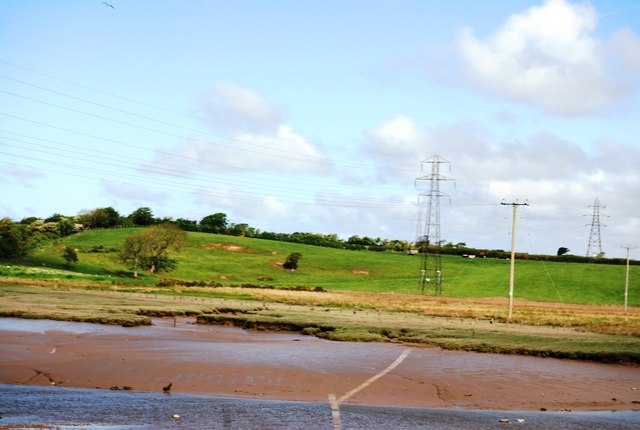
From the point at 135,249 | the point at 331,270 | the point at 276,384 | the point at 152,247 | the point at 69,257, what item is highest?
the point at 152,247

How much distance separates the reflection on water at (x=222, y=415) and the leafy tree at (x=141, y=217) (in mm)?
145270

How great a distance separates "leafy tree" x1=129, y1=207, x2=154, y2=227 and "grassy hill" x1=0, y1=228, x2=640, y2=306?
15.0m

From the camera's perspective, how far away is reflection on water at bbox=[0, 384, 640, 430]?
48.3 feet

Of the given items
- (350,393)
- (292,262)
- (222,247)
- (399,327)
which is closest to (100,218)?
(222,247)

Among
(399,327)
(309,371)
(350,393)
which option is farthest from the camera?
(399,327)

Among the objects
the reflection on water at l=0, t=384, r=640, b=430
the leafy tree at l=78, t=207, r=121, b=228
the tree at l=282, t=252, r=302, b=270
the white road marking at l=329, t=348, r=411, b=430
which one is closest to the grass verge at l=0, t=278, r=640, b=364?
the white road marking at l=329, t=348, r=411, b=430

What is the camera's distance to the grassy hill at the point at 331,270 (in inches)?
4107

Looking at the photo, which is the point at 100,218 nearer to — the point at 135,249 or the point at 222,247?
the point at 222,247

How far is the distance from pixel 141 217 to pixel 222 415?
492ft

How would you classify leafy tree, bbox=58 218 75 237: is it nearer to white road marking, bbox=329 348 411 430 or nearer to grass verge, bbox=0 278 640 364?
grass verge, bbox=0 278 640 364

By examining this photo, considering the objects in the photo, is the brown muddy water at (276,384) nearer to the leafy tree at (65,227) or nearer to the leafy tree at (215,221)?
the leafy tree at (65,227)

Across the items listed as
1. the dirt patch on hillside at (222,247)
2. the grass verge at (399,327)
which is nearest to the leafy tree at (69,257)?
the dirt patch on hillside at (222,247)

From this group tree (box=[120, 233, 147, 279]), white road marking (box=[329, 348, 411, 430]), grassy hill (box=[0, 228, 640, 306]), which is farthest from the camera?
tree (box=[120, 233, 147, 279])

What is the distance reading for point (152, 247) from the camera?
4296 inches
